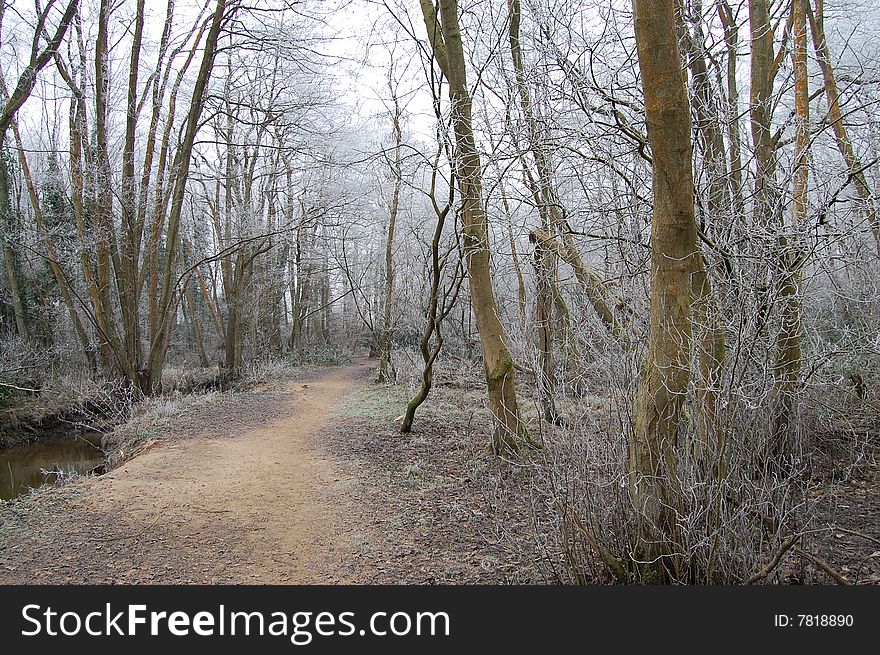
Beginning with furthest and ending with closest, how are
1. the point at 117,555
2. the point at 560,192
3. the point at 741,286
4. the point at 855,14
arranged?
the point at 855,14 < the point at 560,192 < the point at 117,555 < the point at 741,286

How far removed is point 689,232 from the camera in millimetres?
2721

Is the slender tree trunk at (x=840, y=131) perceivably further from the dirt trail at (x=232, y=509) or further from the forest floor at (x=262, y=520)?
the dirt trail at (x=232, y=509)

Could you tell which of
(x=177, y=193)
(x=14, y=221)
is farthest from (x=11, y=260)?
(x=177, y=193)

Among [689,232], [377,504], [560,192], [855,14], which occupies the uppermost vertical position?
[855,14]

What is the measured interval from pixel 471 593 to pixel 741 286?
7.06 ft

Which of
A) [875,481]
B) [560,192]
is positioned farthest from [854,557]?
[560,192]

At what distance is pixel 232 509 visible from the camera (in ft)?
16.4

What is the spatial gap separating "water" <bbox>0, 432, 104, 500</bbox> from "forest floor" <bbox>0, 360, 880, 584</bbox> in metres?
1.47

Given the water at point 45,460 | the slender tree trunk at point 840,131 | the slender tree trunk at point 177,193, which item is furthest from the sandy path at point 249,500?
the slender tree trunk at point 177,193

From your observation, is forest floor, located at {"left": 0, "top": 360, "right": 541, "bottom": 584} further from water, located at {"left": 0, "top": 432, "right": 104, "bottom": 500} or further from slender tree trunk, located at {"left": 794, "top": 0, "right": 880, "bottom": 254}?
slender tree trunk, located at {"left": 794, "top": 0, "right": 880, "bottom": 254}

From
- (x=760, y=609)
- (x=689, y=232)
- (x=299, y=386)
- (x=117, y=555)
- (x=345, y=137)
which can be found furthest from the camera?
(x=345, y=137)

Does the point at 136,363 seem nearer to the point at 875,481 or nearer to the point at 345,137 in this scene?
the point at 345,137

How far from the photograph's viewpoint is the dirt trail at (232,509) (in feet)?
12.8

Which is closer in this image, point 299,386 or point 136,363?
point 136,363
